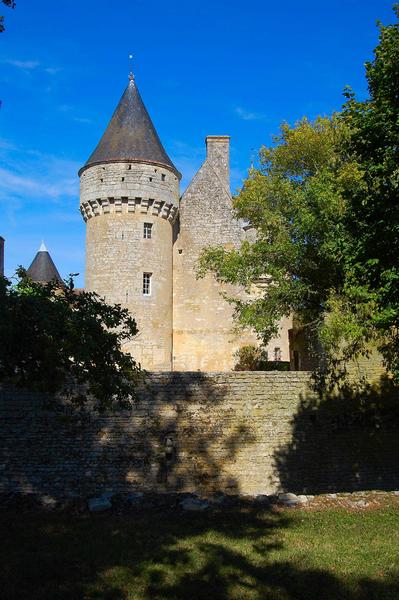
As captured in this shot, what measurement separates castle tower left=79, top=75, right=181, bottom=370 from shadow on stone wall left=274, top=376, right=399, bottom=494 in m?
15.0

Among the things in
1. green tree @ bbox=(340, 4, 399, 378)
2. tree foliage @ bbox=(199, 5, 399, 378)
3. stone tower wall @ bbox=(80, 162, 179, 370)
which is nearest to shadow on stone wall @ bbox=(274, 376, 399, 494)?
tree foliage @ bbox=(199, 5, 399, 378)

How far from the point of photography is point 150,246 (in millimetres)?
30891

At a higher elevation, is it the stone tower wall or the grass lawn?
the stone tower wall

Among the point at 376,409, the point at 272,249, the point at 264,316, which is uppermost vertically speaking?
the point at 272,249

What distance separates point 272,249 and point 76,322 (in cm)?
1263

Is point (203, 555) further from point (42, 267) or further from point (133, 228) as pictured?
point (42, 267)

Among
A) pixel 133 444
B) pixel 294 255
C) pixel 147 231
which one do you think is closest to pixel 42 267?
pixel 147 231

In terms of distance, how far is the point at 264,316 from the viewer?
791 inches

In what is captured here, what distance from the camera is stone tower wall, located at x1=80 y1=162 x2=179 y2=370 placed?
2995cm

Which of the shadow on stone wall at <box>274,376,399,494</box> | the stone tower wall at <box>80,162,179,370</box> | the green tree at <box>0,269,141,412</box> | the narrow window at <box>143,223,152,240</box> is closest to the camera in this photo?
the green tree at <box>0,269,141,412</box>

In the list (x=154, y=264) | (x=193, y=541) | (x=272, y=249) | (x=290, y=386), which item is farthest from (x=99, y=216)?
(x=193, y=541)

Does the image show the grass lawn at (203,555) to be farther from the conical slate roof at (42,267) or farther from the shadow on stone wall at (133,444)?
the conical slate roof at (42,267)

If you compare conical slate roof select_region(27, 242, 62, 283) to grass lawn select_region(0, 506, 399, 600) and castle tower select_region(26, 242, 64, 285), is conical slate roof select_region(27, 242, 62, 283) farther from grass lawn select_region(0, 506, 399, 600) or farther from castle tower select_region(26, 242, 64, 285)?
grass lawn select_region(0, 506, 399, 600)

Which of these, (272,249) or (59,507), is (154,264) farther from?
(59,507)
